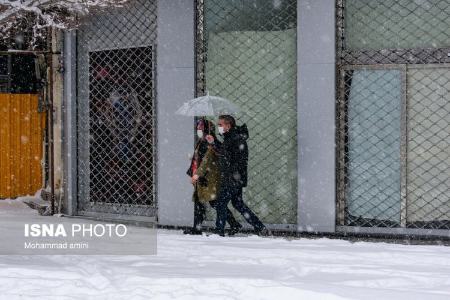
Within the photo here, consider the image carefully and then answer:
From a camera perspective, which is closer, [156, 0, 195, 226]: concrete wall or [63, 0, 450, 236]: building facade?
[63, 0, 450, 236]: building facade

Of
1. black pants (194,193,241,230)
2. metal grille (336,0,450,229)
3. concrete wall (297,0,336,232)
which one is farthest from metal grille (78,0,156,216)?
metal grille (336,0,450,229)

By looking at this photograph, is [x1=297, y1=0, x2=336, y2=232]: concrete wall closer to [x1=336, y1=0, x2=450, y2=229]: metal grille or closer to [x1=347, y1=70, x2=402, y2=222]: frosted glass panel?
[x1=336, y1=0, x2=450, y2=229]: metal grille

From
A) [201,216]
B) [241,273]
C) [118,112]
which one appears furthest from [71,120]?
[241,273]

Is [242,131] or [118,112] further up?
[118,112]

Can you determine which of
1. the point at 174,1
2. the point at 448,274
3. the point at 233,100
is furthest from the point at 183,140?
the point at 448,274

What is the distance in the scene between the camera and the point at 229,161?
36.1 ft

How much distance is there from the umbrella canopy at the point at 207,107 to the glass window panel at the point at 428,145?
2792 millimetres

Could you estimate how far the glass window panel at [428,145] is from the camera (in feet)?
36.2

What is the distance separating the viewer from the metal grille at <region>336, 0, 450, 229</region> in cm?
1109

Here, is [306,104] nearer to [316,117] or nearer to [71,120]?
[316,117]

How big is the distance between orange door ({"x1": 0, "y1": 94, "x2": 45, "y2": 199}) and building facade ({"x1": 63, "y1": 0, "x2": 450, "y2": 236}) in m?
4.47

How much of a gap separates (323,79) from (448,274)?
428cm

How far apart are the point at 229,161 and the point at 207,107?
3.01 feet

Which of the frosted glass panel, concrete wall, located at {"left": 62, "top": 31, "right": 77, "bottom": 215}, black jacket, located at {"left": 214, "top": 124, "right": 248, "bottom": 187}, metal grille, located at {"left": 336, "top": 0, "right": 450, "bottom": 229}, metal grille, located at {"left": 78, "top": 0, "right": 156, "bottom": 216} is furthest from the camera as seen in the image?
concrete wall, located at {"left": 62, "top": 31, "right": 77, "bottom": 215}
